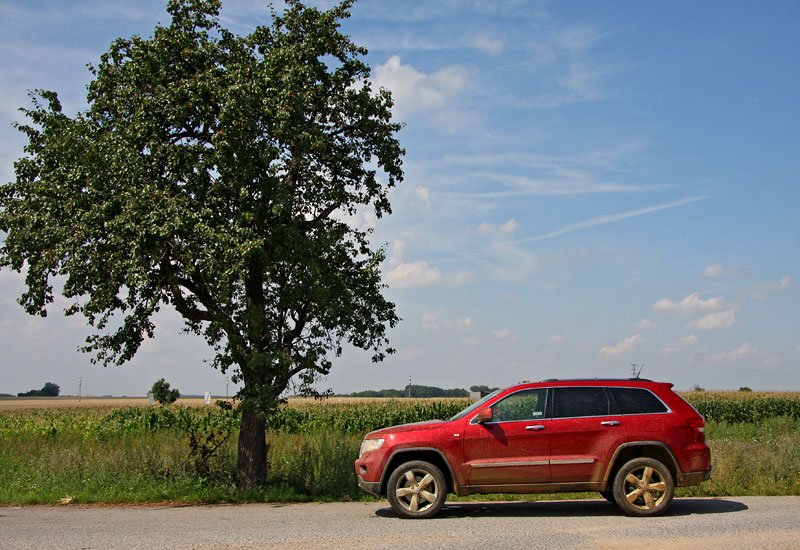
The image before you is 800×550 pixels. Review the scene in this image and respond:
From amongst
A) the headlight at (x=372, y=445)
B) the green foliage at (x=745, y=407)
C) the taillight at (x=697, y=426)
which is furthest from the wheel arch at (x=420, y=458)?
the green foliage at (x=745, y=407)

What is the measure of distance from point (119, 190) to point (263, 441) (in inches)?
215

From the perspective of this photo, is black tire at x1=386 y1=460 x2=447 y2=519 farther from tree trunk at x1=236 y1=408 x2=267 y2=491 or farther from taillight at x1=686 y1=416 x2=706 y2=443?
tree trunk at x1=236 y1=408 x2=267 y2=491

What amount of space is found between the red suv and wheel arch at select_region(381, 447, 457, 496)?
0.05ft

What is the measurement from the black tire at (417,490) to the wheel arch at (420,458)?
124 millimetres

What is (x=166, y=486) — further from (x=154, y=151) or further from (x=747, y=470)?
(x=747, y=470)

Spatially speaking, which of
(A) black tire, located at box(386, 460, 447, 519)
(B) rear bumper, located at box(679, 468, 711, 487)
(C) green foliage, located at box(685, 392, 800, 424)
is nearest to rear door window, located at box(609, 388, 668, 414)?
(B) rear bumper, located at box(679, 468, 711, 487)

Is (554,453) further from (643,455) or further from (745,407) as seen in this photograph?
(745,407)

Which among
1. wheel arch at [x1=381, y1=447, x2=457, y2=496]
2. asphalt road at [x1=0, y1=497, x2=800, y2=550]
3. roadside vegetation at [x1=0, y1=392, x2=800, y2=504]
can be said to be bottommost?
asphalt road at [x1=0, y1=497, x2=800, y2=550]

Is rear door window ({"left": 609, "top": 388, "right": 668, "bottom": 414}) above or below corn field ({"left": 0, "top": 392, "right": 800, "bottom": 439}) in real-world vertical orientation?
above

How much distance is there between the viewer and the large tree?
1377 centimetres

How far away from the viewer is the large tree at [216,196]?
1377cm

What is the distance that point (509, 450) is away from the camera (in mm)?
11102

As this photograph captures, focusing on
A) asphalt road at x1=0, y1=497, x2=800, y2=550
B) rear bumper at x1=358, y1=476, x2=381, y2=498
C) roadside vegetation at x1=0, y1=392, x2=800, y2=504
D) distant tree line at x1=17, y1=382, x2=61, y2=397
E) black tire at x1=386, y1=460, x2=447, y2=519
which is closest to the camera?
asphalt road at x1=0, y1=497, x2=800, y2=550

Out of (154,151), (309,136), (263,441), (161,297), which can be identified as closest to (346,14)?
(309,136)
